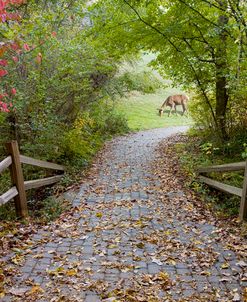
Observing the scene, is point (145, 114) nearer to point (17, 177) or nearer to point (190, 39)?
point (190, 39)

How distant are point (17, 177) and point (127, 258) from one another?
2.19 m

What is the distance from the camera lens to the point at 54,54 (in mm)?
7707

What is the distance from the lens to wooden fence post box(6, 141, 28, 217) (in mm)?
4754

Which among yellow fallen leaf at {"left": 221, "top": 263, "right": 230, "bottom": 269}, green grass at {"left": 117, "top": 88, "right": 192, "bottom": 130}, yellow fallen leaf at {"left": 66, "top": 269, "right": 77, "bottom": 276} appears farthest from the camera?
green grass at {"left": 117, "top": 88, "right": 192, "bottom": 130}

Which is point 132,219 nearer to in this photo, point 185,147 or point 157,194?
point 157,194

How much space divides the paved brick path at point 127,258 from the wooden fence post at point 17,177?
0.64 m

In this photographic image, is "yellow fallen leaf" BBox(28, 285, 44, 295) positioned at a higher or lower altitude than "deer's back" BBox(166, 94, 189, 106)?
lower

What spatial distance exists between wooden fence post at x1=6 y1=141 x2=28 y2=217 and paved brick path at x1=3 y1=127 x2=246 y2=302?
0.64 meters

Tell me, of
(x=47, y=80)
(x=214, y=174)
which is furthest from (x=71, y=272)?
(x=47, y=80)

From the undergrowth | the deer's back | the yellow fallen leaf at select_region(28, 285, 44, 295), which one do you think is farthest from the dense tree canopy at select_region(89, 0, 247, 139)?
the deer's back

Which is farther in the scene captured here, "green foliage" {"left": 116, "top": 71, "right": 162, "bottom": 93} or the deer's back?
the deer's back

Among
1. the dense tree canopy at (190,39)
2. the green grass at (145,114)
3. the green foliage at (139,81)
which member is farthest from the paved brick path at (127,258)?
the green grass at (145,114)

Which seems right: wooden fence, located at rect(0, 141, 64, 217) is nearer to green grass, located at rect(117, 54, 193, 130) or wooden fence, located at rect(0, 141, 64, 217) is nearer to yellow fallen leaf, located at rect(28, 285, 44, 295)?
yellow fallen leaf, located at rect(28, 285, 44, 295)

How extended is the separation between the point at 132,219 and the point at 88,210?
923 millimetres
